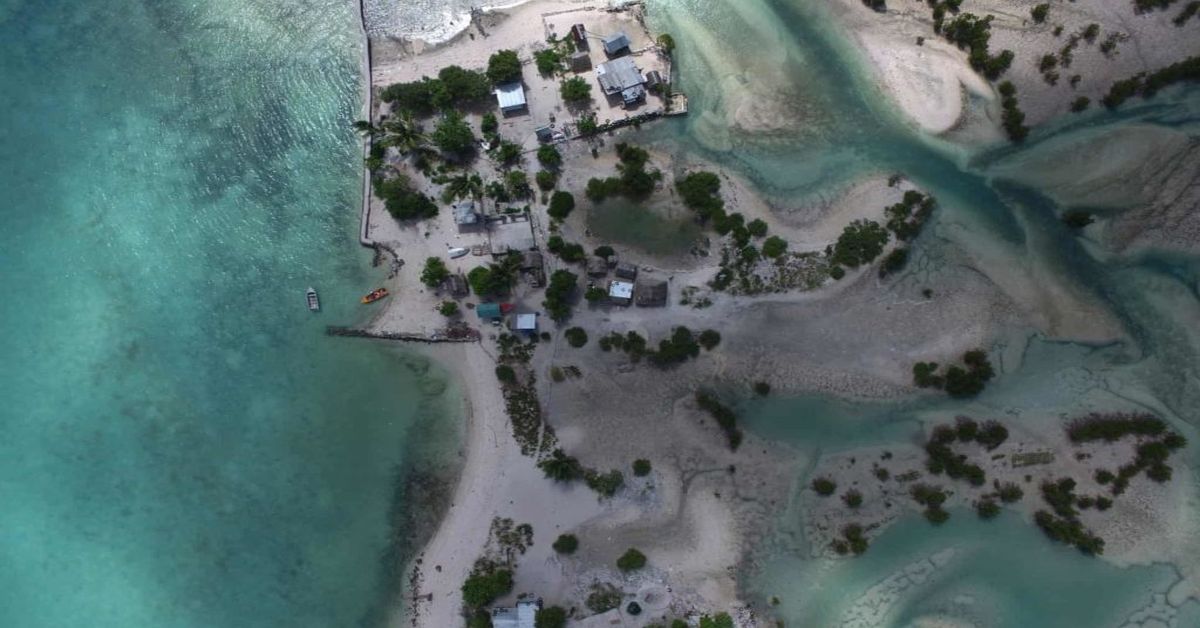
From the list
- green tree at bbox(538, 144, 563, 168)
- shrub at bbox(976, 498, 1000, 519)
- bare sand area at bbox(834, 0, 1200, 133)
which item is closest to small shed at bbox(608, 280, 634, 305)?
green tree at bbox(538, 144, 563, 168)

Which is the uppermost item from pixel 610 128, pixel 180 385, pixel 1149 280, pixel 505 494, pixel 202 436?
pixel 610 128

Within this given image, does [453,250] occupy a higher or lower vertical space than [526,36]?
lower

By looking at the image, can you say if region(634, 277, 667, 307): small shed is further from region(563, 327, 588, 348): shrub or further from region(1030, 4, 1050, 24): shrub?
region(1030, 4, 1050, 24): shrub

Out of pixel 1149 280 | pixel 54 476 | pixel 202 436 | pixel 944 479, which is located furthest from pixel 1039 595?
pixel 54 476

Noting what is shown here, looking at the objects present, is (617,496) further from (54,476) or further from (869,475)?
(54,476)

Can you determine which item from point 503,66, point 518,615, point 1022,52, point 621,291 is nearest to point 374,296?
A: point 621,291

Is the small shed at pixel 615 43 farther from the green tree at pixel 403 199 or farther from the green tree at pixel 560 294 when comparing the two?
the green tree at pixel 403 199

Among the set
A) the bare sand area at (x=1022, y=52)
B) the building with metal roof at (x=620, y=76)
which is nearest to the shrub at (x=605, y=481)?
the building with metal roof at (x=620, y=76)
